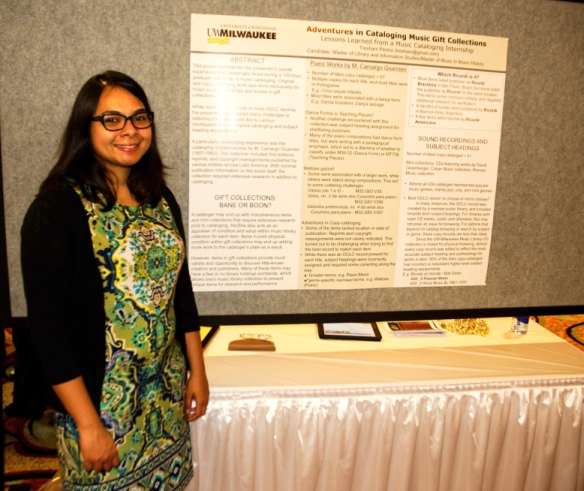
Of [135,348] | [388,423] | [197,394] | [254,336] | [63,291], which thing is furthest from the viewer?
[254,336]

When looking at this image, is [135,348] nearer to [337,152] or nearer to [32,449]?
[337,152]

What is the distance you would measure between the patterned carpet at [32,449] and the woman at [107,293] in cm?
104

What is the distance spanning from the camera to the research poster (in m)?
1.23

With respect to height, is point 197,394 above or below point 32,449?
above

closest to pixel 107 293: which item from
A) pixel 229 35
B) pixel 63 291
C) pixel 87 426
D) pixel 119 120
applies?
pixel 63 291

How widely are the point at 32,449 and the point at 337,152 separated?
6.19 ft

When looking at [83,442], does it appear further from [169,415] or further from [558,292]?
[558,292]

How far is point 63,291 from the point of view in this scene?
2.62 feet

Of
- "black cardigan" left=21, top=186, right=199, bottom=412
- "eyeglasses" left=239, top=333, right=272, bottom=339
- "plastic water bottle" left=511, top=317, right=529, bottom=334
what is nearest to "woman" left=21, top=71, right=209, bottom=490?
"black cardigan" left=21, top=186, right=199, bottom=412

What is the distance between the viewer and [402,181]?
135cm

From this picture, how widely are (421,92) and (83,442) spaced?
4.25ft

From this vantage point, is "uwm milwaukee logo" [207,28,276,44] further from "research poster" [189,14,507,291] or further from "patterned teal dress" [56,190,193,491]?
"patterned teal dress" [56,190,193,491]

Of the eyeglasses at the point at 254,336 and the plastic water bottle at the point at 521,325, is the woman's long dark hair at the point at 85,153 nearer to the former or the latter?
the eyeglasses at the point at 254,336

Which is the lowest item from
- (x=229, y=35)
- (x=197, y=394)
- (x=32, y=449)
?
(x=32, y=449)
